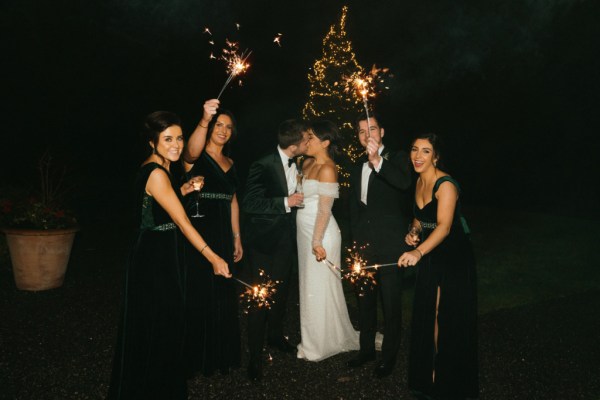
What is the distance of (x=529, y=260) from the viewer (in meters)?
11.5

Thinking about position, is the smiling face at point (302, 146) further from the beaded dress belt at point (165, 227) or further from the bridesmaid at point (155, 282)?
the beaded dress belt at point (165, 227)

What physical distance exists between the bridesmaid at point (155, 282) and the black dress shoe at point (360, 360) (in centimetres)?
191

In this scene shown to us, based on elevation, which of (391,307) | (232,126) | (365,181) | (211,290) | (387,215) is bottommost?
(391,307)

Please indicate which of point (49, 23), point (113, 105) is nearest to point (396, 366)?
point (49, 23)

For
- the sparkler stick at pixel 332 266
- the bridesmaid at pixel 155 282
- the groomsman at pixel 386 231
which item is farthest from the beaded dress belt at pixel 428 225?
the bridesmaid at pixel 155 282

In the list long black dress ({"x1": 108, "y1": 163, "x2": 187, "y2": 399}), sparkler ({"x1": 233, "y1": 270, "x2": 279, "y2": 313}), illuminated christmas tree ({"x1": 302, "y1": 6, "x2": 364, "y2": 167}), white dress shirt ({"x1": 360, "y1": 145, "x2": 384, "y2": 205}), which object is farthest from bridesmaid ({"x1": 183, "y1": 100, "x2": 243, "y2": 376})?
illuminated christmas tree ({"x1": 302, "y1": 6, "x2": 364, "y2": 167})

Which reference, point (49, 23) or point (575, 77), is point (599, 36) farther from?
point (49, 23)

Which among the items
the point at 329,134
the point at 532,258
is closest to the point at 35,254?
the point at 329,134

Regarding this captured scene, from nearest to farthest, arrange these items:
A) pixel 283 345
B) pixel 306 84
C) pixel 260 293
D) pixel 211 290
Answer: pixel 260 293, pixel 211 290, pixel 283 345, pixel 306 84

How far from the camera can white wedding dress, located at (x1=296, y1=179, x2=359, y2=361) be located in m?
5.12

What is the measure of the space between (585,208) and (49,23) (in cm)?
2816

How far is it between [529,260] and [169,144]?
1021 centimetres

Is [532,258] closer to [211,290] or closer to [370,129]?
[370,129]

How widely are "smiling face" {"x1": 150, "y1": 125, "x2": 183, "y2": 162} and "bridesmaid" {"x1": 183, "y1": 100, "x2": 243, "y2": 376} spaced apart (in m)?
0.55
